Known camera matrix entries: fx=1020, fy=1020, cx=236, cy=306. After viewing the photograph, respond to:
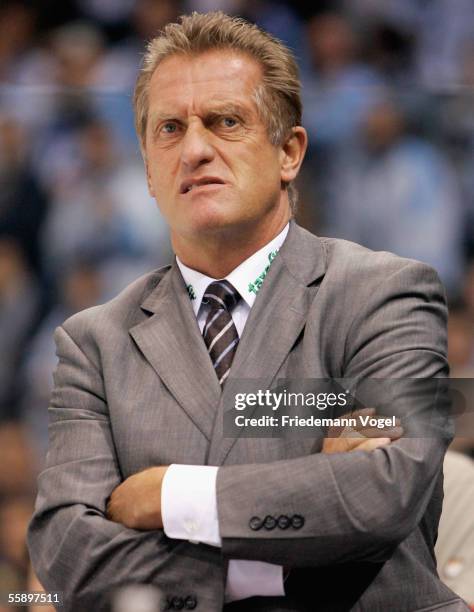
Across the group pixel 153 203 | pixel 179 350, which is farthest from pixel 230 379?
pixel 153 203

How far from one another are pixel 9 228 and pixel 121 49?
109cm

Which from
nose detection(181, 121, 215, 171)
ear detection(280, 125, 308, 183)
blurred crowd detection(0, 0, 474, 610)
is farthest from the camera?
blurred crowd detection(0, 0, 474, 610)

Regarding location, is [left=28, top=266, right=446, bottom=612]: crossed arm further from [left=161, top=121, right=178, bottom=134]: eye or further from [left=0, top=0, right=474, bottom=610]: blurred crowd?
[left=0, top=0, right=474, bottom=610]: blurred crowd

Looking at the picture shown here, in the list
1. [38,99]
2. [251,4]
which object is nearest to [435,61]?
[251,4]

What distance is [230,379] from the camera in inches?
76.4

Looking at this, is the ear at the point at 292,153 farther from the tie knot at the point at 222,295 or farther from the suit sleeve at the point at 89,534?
the suit sleeve at the point at 89,534

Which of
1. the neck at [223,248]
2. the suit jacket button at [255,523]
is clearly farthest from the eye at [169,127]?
the suit jacket button at [255,523]

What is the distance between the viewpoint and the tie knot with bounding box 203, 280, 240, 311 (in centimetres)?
210

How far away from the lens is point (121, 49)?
199 inches

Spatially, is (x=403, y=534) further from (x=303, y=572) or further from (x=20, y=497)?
(x=20, y=497)

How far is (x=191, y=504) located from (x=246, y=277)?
0.55 metres

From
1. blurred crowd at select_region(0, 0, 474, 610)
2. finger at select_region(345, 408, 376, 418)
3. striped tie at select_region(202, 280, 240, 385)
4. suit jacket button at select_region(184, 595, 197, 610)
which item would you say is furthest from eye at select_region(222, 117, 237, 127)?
blurred crowd at select_region(0, 0, 474, 610)

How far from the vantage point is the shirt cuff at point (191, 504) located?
5.72 ft

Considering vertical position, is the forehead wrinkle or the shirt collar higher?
Result: the forehead wrinkle
